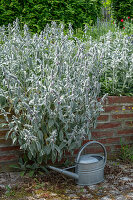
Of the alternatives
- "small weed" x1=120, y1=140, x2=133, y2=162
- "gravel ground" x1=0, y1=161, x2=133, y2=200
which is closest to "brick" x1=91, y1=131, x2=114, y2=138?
"small weed" x1=120, y1=140, x2=133, y2=162

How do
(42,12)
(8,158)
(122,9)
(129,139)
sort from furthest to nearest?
(122,9)
(42,12)
(129,139)
(8,158)

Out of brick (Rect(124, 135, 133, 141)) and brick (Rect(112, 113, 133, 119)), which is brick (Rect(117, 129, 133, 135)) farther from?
brick (Rect(112, 113, 133, 119))

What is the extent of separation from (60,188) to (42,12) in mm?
4741

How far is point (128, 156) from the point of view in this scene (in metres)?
3.71

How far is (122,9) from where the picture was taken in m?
8.69

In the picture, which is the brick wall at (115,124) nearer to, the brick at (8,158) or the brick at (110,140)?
the brick at (110,140)

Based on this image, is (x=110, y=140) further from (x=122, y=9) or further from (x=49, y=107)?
(x=122, y=9)

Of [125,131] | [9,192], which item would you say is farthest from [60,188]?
[125,131]

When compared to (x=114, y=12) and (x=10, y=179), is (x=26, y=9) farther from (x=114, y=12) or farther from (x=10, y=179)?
(x=10, y=179)

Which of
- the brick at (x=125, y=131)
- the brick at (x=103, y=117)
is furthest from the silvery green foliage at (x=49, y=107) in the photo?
the brick at (x=125, y=131)

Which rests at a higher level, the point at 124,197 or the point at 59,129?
the point at 59,129

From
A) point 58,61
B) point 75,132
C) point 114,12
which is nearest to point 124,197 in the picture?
point 75,132

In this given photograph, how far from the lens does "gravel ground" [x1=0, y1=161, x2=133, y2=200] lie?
2785 millimetres

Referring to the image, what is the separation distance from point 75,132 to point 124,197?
805 mm
